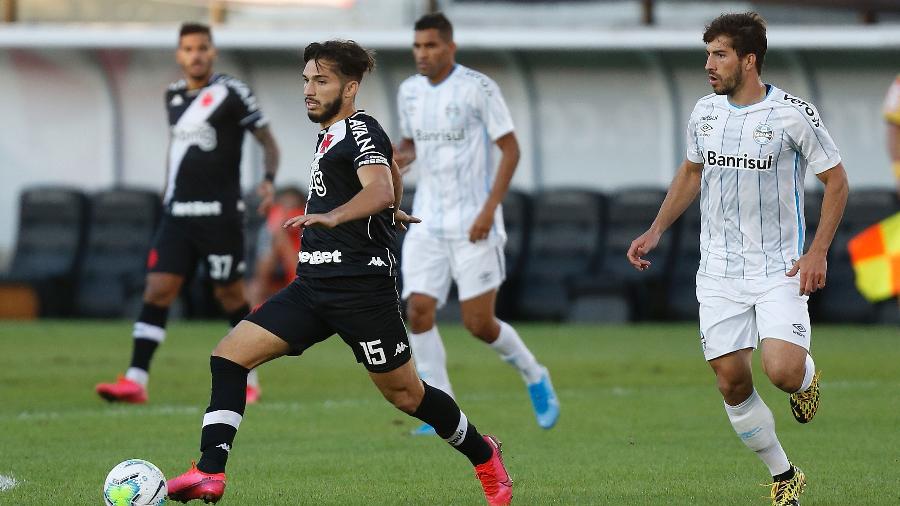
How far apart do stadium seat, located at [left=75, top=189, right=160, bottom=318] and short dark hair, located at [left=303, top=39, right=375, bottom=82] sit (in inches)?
499

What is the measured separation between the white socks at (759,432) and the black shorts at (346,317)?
144cm

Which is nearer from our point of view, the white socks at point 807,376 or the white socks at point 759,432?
the white socks at point 759,432

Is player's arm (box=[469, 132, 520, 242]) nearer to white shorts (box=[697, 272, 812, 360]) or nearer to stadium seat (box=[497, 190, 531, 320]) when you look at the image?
white shorts (box=[697, 272, 812, 360])

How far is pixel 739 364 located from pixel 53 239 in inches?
546

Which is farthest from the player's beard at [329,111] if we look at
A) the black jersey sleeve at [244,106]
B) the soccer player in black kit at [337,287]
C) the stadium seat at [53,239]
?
the stadium seat at [53,239]

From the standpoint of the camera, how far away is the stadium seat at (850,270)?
17969mm

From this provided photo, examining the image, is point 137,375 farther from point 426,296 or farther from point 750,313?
point 750,313

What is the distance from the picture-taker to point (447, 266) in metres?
9.55

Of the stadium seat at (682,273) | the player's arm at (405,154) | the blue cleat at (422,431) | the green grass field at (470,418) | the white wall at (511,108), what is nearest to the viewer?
the green grass field at (470,418)

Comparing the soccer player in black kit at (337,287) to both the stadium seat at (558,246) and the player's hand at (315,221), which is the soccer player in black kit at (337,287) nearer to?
the player's hand at (315,221)

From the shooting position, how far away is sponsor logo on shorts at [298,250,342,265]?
6395mm

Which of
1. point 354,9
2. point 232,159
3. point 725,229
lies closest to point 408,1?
point 354,9

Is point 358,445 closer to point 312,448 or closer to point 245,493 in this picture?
point 312,448

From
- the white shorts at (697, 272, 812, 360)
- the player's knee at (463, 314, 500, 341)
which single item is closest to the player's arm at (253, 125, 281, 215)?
the player's knee at (463, 314, 500, 341)
